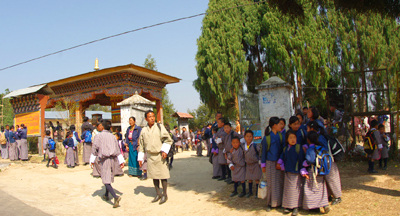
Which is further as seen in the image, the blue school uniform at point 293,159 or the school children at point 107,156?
the school children at point 107,156

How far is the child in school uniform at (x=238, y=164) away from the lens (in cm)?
543

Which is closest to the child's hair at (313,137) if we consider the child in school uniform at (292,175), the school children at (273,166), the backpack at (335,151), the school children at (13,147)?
the child in school uniform at (292,175)

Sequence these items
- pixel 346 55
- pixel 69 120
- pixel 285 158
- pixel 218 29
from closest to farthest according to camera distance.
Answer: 1. pixel 285 158
2. pixel 346 55
3. pixel 69 120
4. pixel 218 29

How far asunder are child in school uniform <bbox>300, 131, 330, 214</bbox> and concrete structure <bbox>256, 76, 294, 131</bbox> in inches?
104

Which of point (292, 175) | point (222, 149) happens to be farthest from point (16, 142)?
point (292, 175)

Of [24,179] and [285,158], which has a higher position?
[285,158]

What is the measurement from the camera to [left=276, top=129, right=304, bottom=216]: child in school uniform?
4305 millimetres

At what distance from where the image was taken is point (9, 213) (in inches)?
192

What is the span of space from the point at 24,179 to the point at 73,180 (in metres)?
1.59

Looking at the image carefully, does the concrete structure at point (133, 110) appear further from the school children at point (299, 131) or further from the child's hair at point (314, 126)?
the child's hair at point (314, 126)

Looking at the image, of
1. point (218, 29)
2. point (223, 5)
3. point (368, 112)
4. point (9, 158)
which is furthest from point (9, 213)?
point (223, 5)

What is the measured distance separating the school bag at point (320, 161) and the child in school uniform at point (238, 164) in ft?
4.97

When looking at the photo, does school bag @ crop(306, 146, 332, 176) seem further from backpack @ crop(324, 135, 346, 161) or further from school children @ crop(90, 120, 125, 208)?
school children @ crop(90, 120, 125, 208)

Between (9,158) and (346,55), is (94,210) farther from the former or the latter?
(346,55)
